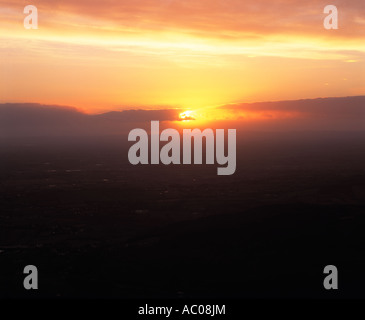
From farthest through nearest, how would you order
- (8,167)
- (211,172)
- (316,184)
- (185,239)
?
1. (8,167)
2. (211,172)
3. (316,184)
4. (185,239)

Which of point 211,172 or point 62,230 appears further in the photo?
point 211,172

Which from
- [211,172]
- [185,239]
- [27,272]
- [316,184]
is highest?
[211,172]

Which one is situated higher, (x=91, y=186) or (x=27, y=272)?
(x=91, y=186)

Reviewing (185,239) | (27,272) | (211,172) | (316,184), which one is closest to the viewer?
(27,272)

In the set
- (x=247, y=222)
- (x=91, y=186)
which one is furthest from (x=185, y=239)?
(x=91, y=186)
